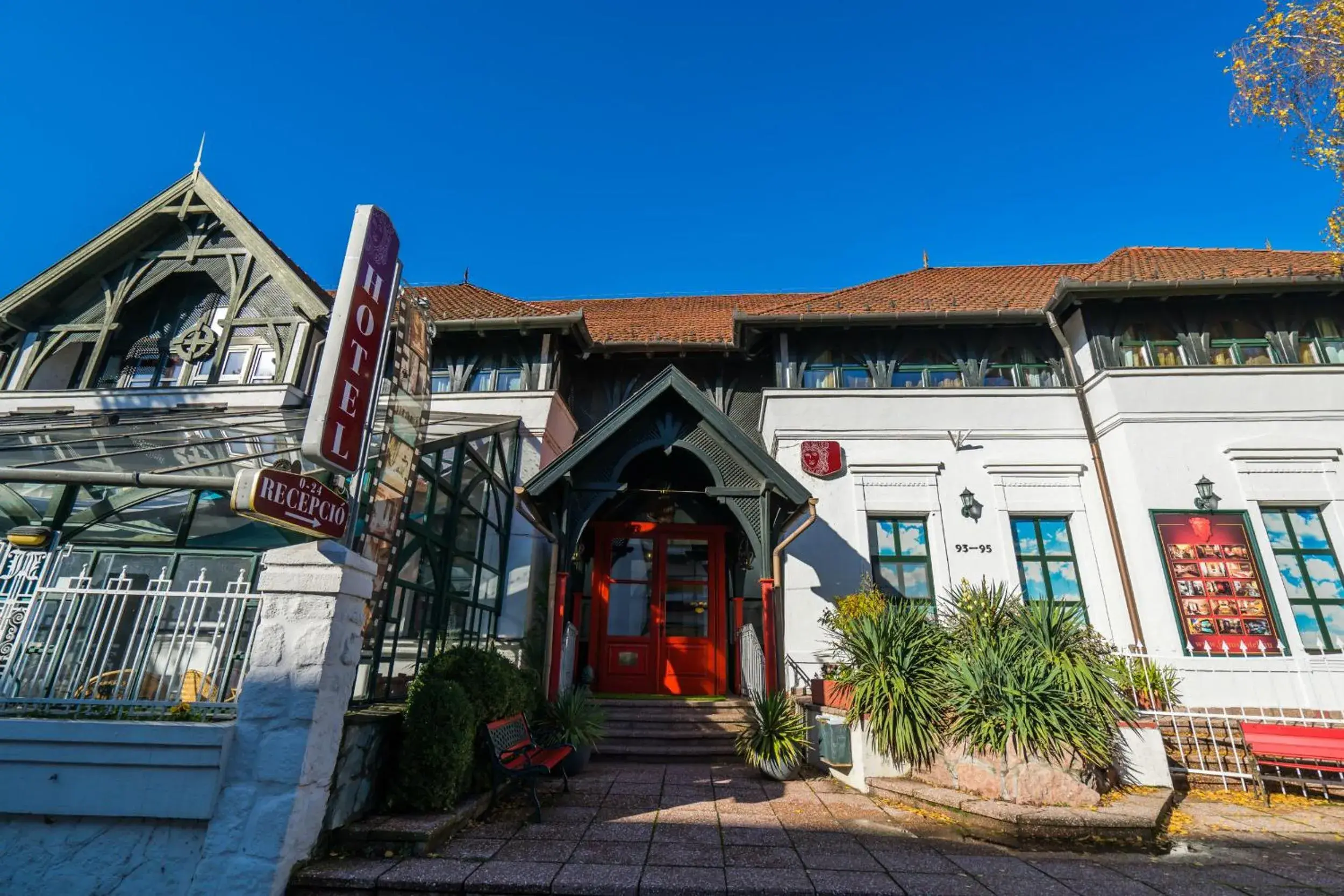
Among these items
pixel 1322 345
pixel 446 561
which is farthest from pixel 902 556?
pixel 1322 345

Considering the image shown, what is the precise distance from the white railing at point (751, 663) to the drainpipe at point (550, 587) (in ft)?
8.91

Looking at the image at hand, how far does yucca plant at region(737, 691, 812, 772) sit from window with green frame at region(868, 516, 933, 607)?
302 cm

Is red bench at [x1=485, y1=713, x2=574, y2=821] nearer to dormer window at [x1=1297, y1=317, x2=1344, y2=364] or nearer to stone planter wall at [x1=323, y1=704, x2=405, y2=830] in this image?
stone planter wall at [x1=323, y1=704, x2=405, y2=830]

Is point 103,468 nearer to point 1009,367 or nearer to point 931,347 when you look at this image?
point 931,347

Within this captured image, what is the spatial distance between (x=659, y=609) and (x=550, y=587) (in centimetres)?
182

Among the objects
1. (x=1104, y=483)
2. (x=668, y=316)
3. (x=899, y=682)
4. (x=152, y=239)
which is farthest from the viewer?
(x=668, y=316)

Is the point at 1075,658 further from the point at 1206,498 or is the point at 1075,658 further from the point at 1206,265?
the point at 1206,265

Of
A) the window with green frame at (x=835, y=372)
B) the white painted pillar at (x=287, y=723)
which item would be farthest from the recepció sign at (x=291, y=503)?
the window with green frame at (x=835, y=372)

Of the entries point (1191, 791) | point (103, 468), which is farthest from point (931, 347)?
point (103, 468)

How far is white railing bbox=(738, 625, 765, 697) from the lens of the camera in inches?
301

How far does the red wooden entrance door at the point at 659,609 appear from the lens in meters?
8.97

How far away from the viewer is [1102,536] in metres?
8.66

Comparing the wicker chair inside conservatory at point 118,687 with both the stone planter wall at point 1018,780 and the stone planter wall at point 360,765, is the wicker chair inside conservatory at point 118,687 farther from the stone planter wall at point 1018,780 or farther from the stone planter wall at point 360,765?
the stone planter wall at point 1018,780

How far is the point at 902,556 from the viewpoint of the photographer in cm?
887
